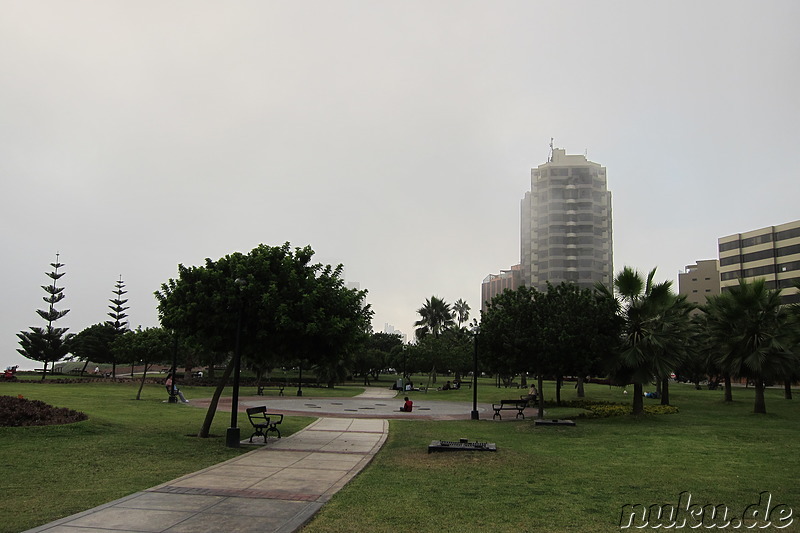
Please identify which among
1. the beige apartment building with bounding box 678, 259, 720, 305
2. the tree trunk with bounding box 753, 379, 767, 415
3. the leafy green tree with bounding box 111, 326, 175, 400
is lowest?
the tree trunk with bounding box 753, 379, 767, 415

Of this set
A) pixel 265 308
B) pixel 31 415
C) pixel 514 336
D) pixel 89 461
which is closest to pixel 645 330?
pixel 514 336

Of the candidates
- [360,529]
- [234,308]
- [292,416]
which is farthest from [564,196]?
[360,529]

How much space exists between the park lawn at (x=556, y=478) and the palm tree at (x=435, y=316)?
3127 inches

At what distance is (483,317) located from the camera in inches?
1078

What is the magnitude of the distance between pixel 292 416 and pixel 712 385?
51.8 m

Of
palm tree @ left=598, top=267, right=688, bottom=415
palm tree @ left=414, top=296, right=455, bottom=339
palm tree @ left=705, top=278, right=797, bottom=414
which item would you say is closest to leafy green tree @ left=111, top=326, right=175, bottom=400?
palm tree @ left=598, top=267, right=688, bottom=415

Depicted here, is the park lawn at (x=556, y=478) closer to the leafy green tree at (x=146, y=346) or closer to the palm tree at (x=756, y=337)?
the palm tree at (x=756, y=337)

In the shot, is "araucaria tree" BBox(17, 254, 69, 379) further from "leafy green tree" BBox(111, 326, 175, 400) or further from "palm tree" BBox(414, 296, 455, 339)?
"palm tree" BBox(414, 296, 455, 339)

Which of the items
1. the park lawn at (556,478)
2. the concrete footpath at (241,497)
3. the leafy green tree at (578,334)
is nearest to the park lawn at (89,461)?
the concrete footpath at (241,497)

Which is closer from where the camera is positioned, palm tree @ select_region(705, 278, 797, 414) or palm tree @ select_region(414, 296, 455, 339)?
palm tree @ select_region(705, 278, 797, 414)

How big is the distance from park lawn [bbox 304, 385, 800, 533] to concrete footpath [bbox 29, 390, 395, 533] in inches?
17.5

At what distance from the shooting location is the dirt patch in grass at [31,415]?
14.8 m

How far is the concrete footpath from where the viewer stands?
707cm

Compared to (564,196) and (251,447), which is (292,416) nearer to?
(251,447)
